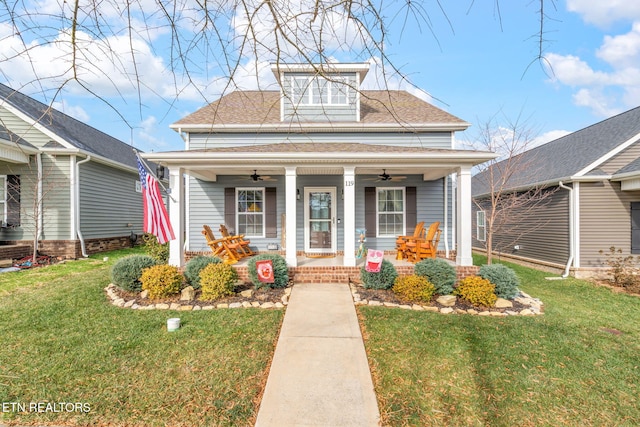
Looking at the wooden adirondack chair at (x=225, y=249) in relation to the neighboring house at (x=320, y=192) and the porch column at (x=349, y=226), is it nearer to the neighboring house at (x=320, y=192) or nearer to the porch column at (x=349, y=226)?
the neighboring house at (x=320, y=192)

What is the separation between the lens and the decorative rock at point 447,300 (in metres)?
5.42

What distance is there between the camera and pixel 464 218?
6625 mm

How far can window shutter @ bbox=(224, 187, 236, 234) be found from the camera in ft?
29.2

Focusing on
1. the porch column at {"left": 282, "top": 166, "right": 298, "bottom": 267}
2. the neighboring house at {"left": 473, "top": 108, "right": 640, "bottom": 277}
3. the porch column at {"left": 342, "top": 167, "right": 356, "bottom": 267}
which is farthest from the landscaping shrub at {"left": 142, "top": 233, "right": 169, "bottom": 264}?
the neighboring house at {"left": 473, "top": 108, "right": 640, "bottom": 277}

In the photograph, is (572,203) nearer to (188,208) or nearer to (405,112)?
(405,112)

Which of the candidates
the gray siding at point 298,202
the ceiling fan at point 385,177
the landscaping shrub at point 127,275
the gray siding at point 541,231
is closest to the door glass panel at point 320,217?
the gray siding at point 298,202

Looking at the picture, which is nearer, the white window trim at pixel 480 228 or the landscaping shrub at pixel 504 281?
the landscaping shrub at pixel 504 281

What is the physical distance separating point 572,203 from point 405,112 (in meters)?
5.70

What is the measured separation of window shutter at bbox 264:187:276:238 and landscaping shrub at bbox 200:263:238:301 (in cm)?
329

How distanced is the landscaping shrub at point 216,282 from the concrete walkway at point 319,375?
141 cm

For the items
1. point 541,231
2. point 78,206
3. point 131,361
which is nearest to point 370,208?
point 541,231

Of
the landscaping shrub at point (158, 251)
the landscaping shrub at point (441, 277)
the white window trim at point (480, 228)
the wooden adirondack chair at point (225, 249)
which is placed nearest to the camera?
the landscaping shrub at point (441, 277)

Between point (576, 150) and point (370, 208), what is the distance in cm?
765

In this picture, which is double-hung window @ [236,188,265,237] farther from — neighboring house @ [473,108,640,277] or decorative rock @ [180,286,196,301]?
neighboring house @ [473,108,640,277]
